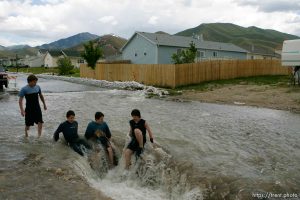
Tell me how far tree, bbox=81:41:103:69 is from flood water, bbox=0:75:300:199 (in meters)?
28.3

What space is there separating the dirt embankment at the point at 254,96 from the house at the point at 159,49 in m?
21.3

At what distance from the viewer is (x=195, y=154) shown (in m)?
10.8

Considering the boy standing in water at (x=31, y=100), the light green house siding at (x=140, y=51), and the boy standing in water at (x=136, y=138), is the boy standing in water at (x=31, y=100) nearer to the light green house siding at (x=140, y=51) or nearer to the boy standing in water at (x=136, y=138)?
the boy standing in water at (x=136, y=138)

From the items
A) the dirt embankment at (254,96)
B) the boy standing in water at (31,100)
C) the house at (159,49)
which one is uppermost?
the house at (159,49)

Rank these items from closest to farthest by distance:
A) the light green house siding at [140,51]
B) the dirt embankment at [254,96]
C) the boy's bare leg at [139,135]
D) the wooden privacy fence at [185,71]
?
the boy's bare leg at [139,135] → the dirt embankment at [254,96] → the wooden privacy fence at [185,71] → the light green house siding at [140,51]

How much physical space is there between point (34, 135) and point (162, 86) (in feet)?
69.9

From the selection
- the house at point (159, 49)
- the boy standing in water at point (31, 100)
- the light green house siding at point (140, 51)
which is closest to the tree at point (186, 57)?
the house at point (159, 49)

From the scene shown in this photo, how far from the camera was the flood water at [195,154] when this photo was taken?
838cm

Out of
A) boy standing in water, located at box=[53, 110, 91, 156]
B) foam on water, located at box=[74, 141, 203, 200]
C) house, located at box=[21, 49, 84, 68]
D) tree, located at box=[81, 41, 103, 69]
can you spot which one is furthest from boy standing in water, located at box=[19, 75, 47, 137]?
house, located at box=[21, 49, 84, 68]

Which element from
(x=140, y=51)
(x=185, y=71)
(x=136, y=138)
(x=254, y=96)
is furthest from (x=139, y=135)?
(x=140, y=51)

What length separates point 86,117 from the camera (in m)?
16.8

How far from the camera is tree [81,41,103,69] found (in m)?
46.3

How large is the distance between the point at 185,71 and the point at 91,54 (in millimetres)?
17025

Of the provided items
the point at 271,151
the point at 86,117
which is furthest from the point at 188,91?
the point at 271,151
